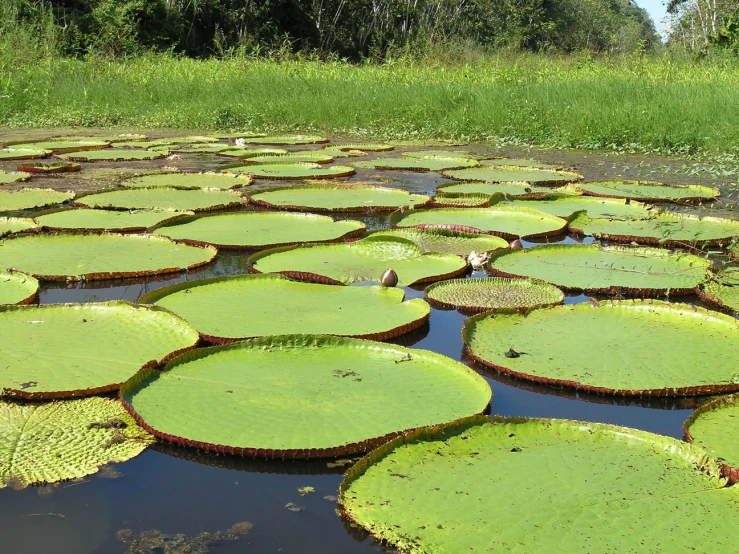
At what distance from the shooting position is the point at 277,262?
293cm

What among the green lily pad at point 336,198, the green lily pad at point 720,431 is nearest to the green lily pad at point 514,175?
the green lily pad at point 336,198

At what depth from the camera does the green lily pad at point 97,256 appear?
2.78m

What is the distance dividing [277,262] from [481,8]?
1136 inches

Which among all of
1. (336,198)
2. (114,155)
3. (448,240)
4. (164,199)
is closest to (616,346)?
(448,240)

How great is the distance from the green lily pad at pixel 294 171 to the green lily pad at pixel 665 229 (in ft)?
6.48

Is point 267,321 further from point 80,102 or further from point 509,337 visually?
point 80,102

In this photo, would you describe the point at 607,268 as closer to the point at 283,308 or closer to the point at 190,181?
the point at 283,308

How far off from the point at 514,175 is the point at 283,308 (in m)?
3.21

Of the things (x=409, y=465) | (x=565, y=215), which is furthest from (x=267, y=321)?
(x=565, y=215)

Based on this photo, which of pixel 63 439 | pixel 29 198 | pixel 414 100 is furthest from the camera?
pixel 414 100

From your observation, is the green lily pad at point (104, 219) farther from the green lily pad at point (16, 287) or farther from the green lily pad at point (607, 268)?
the green lily pad at point (607, 268)

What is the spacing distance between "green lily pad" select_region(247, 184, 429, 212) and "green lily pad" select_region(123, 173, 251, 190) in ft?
1.43

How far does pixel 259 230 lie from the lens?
3523mm

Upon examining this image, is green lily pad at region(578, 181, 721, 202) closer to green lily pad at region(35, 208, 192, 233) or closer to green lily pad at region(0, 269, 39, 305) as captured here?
green lily pad at region(35, 208, 192, 233)
